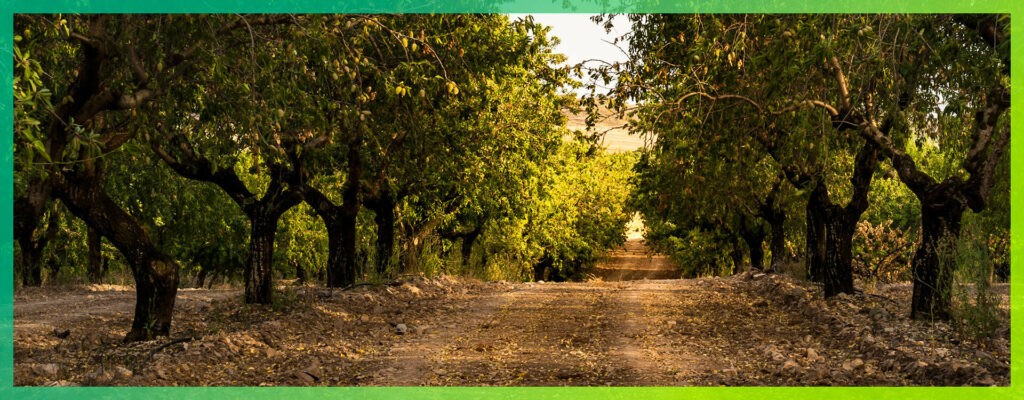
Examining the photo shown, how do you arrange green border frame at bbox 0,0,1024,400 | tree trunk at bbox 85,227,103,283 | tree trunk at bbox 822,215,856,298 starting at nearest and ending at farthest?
green border frame at bbox 0,0,1024,400, tree trunk at bbox 822,215,856,298, tree trunk at bbox 85,227,103,283

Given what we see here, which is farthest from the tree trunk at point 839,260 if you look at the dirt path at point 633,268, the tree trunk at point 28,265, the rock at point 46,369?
the dirt path at point 633,268

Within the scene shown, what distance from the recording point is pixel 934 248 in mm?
10539

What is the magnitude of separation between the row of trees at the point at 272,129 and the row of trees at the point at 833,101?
1997mm

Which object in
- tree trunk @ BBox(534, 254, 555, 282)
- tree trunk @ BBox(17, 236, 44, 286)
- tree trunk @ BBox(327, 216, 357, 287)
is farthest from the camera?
tree trunk @ BBox(534, 254, 555, 282)

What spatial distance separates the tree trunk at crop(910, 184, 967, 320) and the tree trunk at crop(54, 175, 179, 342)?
10.0 m

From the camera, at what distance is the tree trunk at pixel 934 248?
34.9 ft

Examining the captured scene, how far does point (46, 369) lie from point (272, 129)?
3.54 m

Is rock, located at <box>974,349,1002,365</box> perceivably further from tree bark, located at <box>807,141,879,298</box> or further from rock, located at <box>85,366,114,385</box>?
rock, located at <box>85,366,114,385</box>

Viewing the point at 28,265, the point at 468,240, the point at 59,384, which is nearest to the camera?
the point at 59,384

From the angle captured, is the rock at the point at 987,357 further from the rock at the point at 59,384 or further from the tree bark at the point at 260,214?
the tree bark at the point at 260,214

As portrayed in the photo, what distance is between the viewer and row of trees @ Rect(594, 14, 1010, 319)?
30.1 feet

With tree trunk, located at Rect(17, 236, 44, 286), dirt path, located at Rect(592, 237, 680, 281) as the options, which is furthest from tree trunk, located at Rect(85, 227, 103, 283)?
dirt path, located at Rect(592, 237, 680, 281)

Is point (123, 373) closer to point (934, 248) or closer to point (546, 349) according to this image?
point (546, 349)

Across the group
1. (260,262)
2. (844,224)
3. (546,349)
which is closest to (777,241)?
(844,224)
